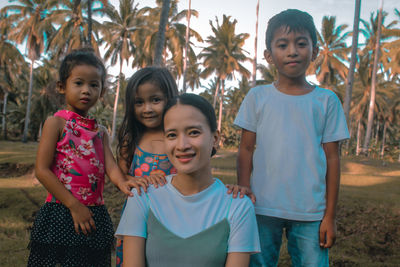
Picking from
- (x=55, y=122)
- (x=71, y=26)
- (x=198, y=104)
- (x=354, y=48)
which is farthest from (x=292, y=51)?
(x=71, y=26)

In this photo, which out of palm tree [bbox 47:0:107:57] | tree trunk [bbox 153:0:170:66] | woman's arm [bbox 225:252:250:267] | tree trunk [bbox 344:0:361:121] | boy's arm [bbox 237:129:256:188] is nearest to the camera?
woman's arm [bbox 225:252:250:267]

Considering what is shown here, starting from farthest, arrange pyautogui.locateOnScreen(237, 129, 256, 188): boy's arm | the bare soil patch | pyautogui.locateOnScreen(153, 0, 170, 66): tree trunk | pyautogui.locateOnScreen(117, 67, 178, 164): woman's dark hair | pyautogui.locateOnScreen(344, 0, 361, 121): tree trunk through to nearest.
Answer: pyautogui.locateOnScreen(344, 0, 361, 121): tree trunk → the bare soil patch → pyautogui.locateOnScreen(153, 0, 170, 66): tree trunk → pyautogui.locateOnScreen(117, 67, 178, 164): woman's dark hair → pyautogui.locateOnScreen(237, 129, 256, 188): boy's arm

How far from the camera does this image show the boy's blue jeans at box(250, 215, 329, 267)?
183cm

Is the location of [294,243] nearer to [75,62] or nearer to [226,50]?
[75,62]

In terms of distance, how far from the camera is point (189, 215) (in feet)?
4.92

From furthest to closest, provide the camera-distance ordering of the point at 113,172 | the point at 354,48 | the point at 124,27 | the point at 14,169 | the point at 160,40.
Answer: the point at 124,27 → the point at 354,48 → the point at 14,169 → the point at 160,40 → the point at 113,172

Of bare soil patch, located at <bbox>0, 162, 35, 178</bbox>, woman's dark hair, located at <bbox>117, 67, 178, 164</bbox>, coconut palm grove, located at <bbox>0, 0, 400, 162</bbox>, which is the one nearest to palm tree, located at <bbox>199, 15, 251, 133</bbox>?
coconut palm grove, located at <bbox>0, 0, 400, 162</bbox>

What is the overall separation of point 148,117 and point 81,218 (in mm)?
701

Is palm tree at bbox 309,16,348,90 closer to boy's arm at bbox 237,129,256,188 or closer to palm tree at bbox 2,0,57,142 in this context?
palm tree at bbox 2,0,57,142

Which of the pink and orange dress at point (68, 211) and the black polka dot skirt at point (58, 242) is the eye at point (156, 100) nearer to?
the pink and orange dress at point (68, 211)

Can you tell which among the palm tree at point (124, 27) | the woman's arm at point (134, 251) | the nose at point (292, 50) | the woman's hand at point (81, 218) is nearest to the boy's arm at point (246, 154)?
the nose at point (292, 50)

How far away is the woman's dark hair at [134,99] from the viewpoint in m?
2.09

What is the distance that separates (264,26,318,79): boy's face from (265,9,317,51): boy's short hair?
0.02 metres

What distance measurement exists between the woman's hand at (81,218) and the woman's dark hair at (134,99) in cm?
51
